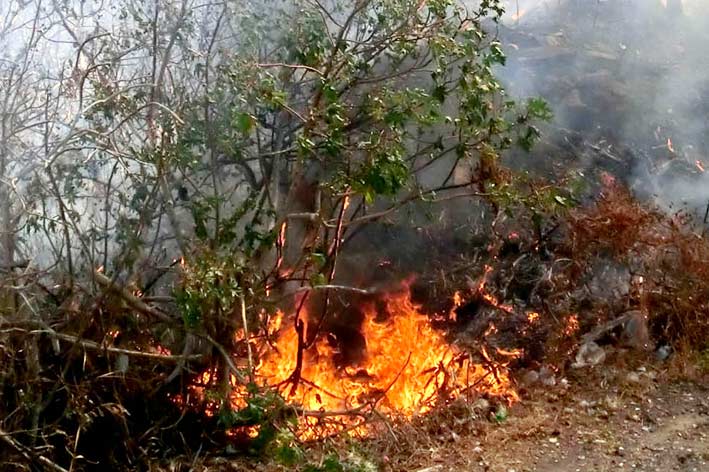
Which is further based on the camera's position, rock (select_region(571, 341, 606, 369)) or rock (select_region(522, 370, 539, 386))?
rock (select_region(571, 341, 606, 369))

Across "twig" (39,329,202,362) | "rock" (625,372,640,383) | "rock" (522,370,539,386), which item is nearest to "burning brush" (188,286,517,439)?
"rock" (522,370,539,386)

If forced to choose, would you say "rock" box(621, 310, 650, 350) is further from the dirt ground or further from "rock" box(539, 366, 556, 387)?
"rock" box(539, 366, 556, 387)

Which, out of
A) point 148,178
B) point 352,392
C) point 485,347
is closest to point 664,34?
point 485,347

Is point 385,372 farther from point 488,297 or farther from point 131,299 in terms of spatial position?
point 131,299

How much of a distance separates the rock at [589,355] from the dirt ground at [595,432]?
0.09m

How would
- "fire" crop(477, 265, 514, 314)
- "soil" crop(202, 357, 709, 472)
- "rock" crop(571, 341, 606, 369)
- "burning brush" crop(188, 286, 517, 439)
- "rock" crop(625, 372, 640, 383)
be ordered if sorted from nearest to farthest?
"soil" crop(202, 357, 709, 472) < "burning brush" crop(188, 286, 517, 439) < "rock" crop(625, 372, 640, 383) < "rock" crop(571, 341, 606, 369) < "fire" crop(477, 265, 514, 314)

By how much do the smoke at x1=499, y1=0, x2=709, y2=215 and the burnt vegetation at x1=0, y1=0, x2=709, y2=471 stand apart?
1.62m

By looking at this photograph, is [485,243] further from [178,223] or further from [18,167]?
[18,167]

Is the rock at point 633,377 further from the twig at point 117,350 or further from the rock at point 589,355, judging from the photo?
the twig at point 117,350

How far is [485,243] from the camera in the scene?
6.40 m

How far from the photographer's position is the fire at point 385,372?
16.2ft

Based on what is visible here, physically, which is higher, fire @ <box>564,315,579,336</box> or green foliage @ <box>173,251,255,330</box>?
green foliage @ <box>173,251,255,330</box>

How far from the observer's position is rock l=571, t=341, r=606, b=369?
5.50 metres

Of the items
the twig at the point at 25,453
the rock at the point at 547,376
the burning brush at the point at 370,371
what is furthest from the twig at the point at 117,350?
the rock at the point at 547,376
